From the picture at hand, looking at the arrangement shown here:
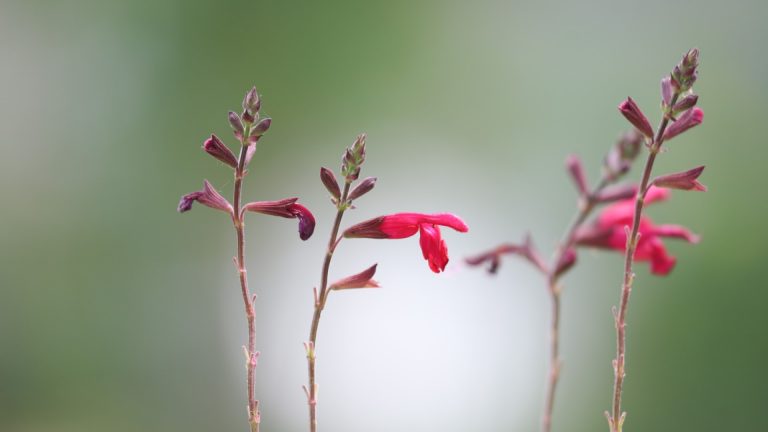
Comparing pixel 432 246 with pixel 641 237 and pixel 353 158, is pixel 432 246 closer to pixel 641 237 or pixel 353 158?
pixel 353 158

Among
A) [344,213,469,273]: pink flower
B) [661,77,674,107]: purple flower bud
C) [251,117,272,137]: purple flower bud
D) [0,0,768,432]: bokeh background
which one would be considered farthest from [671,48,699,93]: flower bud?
[0,0,768,432]: bokeh background

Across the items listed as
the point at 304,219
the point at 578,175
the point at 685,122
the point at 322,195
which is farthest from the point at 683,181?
the point at 322,195

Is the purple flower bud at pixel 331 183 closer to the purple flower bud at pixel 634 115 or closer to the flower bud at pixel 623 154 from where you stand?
the purple flower bud at pixel 634 115

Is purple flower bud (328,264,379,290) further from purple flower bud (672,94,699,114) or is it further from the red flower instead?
the red flower

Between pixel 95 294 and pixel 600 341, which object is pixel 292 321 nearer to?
pixel 95 294

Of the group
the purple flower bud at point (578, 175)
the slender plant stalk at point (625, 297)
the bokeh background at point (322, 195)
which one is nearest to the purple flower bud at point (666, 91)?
the slender plant stalk at point (625, 297)
